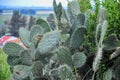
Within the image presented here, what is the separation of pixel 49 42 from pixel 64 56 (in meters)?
0.15

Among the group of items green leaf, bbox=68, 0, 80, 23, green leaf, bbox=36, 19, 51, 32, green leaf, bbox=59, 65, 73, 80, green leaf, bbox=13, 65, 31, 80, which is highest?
green leaf, bbox=68, 0, 80, 23

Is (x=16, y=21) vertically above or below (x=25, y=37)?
below

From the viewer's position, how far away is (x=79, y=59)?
138 cm

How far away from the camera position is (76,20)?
1.50 metres

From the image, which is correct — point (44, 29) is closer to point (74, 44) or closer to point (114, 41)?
point (74, 44)

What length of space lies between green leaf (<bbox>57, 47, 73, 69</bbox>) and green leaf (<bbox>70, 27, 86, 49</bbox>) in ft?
0.29

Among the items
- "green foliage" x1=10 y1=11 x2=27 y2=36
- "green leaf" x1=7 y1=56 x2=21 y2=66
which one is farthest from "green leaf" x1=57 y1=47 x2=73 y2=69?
"green foliage" x1=10 y1=11 x2=27 y2=36

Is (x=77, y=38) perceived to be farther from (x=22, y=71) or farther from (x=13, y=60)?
(x=13, y=60)

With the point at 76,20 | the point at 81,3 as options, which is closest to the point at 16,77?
the point at 76,20

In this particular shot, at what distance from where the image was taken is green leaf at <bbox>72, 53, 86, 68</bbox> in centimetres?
138

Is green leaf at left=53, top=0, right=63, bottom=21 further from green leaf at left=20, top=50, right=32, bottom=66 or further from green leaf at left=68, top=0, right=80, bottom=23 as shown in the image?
green leaf at left=20, top=50, right=32, bottom=66

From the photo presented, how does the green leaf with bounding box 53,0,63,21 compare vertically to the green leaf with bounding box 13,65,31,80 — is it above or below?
above

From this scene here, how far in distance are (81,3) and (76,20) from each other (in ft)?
0.75

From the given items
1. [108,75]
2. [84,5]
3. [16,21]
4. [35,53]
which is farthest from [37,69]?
[16,21]
